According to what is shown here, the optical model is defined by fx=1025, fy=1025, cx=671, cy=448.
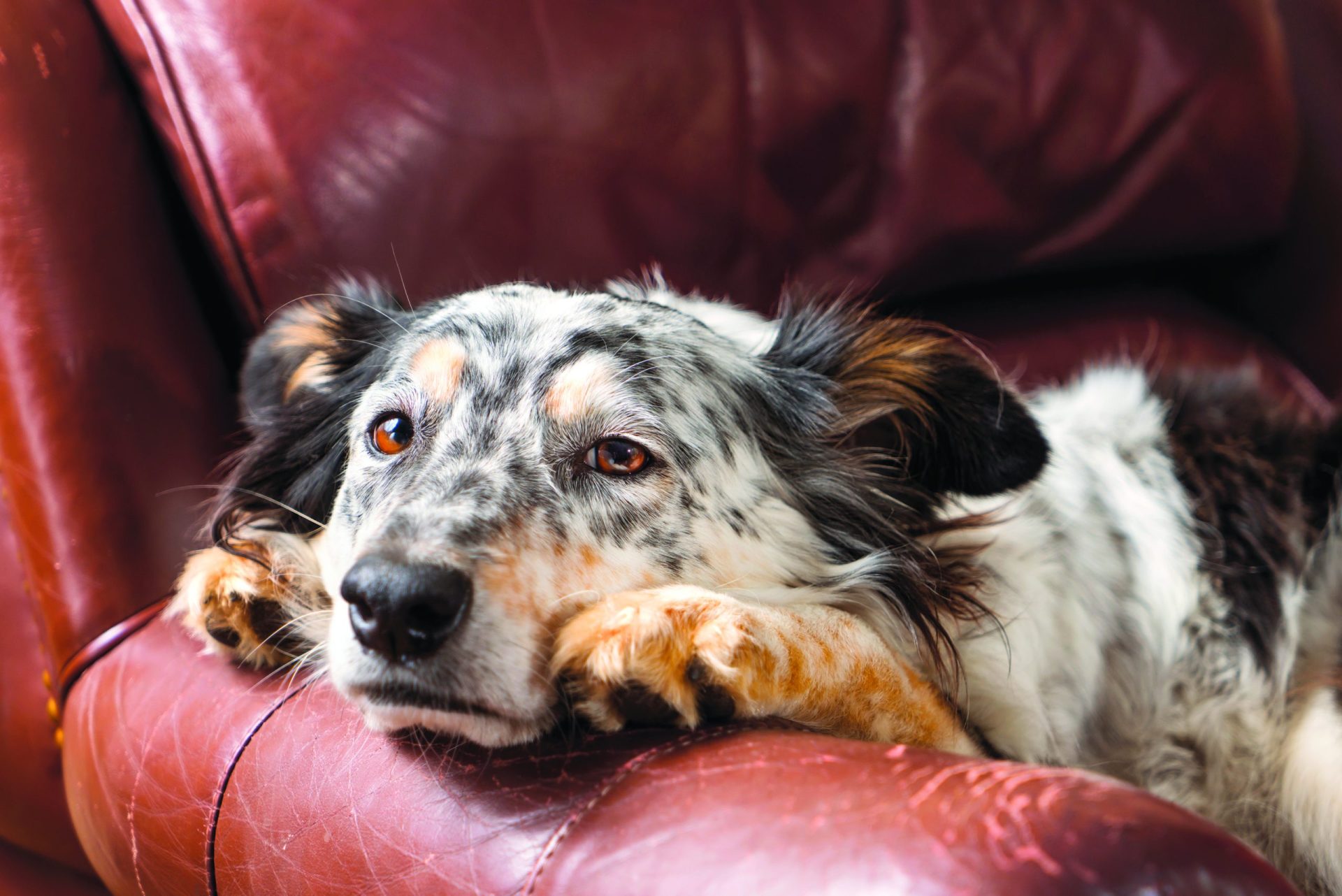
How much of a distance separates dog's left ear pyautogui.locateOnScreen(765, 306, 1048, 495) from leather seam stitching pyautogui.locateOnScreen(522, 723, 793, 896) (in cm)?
64

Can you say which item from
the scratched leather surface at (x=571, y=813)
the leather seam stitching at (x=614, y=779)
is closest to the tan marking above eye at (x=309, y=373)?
the scratched leather surface at (x=571, y=813)

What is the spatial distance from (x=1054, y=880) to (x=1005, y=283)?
2.15m

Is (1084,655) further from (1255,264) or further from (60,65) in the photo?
(60,65)

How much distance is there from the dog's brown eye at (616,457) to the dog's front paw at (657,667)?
36cm

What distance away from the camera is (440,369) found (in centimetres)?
144

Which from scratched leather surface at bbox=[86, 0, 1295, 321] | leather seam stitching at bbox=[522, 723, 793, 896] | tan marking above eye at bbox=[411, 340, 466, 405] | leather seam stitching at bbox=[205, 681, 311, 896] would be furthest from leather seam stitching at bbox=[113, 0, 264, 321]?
leather seam stitching at bbox=[522, 723, 793, 896]

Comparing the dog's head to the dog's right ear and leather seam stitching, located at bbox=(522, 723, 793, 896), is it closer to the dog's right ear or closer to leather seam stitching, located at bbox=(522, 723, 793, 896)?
the dog's right ear

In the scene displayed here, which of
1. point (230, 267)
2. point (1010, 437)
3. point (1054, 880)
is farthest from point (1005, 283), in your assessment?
point (1054, 880)

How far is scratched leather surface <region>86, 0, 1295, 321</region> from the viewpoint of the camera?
1.78m

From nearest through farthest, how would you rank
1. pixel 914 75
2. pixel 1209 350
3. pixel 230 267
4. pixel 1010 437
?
pixel 1010 437
pixel 230 267
pixel 914 75
pixel 1209 350

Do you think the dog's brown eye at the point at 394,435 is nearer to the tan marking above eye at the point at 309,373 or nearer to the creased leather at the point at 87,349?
the tan marking above eye at the point at 309,373

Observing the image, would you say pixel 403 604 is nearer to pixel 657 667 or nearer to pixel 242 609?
pixel 657 667

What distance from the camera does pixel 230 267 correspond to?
5.87ft

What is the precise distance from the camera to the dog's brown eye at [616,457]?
4.51 ft
